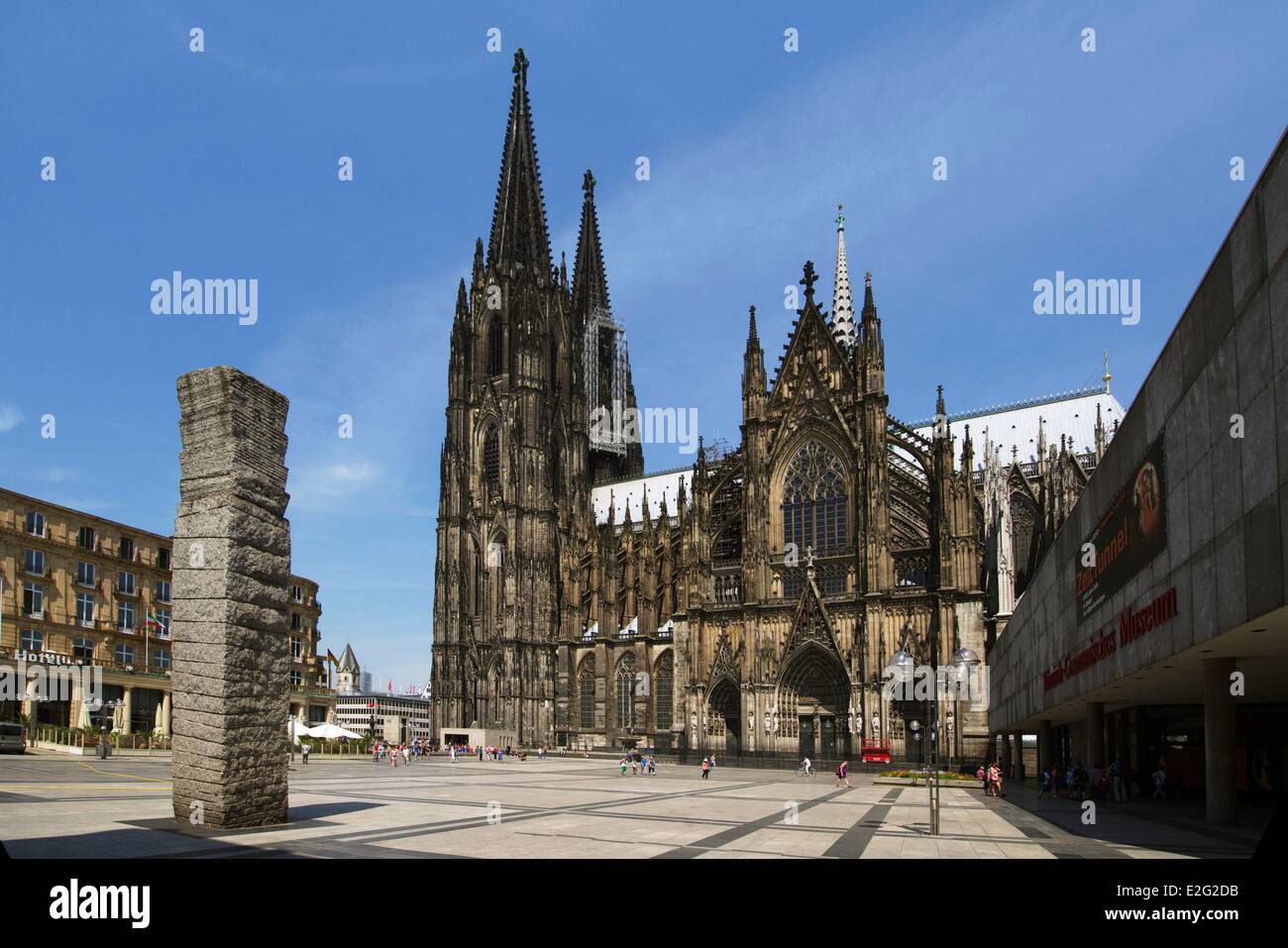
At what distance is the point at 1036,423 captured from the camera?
71.9 m

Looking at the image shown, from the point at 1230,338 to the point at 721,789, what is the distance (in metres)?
25.7

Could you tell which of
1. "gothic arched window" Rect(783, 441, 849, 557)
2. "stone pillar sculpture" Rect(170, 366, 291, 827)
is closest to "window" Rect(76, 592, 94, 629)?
"gothic arched window" Rect(783, 441, 849, 557)

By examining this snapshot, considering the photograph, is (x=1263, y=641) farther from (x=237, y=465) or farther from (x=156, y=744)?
(x=156, y=744)

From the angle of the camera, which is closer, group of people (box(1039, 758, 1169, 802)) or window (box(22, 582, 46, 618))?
group of people (box(1039, 758, 1169, 802))

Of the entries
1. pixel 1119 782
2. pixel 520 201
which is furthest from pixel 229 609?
pixel 520 201

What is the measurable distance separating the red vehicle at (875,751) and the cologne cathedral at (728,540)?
798 millimetres

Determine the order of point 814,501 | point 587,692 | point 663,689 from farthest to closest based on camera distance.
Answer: point 587,692
point 663,689
point 814,501

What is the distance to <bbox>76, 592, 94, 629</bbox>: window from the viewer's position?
5937 centimetres

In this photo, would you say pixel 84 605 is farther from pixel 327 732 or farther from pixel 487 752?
pixel 487 752

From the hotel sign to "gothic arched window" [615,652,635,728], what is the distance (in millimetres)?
50899

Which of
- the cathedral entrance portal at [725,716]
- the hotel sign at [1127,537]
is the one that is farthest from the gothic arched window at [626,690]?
the hotel sign at [1127,537]

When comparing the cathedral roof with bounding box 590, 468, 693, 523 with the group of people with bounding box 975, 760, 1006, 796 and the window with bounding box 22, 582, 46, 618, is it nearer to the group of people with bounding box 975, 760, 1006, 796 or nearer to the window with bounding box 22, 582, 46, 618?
the window with bounding box 22, 582, 46, 618

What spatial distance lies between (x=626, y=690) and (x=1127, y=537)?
56.9 meters
